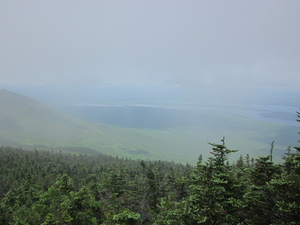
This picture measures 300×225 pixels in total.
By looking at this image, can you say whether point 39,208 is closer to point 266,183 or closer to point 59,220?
point 59,220

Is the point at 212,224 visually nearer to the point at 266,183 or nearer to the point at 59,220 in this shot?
the point at 266,183

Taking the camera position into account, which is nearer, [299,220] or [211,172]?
[299,220]

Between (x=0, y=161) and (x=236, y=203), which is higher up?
(x=236, y=203)

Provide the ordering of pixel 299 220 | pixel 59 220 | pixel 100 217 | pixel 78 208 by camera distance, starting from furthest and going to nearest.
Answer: pixel 100 217 < pixel 78 208 < pixel 59 220 < pixel 299 220

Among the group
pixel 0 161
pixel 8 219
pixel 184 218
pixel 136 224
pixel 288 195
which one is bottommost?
pixel 0 161

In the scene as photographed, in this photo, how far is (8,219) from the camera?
31.6 m

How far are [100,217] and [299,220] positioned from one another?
2081 centimetres

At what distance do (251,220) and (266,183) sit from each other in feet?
8.36

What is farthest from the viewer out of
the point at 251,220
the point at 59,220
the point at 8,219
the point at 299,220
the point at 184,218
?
the point at 8,219

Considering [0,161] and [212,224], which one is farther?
[0,161]

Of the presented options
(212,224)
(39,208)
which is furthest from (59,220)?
(212,224)

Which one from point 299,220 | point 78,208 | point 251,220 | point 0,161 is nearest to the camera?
point 299,220

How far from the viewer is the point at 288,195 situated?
12.3 m

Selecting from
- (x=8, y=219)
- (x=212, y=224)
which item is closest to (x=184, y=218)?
(x=212, y=224)
